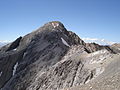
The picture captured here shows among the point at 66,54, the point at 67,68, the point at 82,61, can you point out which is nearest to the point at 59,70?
the point at 67,68

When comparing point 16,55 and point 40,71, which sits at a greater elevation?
point 16,55

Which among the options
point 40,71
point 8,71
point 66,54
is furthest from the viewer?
point 8,71

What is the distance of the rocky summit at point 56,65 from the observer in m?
30.7

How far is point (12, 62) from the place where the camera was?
63031mm

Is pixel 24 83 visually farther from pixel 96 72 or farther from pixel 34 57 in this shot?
pixel 96 72

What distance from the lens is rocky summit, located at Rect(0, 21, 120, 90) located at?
30709 mm

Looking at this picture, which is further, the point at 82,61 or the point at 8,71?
the point at 8,71

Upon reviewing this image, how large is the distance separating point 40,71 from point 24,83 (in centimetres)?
458

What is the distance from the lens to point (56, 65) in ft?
144

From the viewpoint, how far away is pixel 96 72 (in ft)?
108

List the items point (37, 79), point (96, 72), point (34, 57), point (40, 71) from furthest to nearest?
point (34, 57)
point (40, 71)
point (37, 79)
point (96, 72)

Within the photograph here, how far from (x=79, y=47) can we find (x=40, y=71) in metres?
11.3

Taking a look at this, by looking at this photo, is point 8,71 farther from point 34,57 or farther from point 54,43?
point 54,43

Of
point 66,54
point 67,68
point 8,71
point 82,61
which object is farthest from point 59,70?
point 8,71
